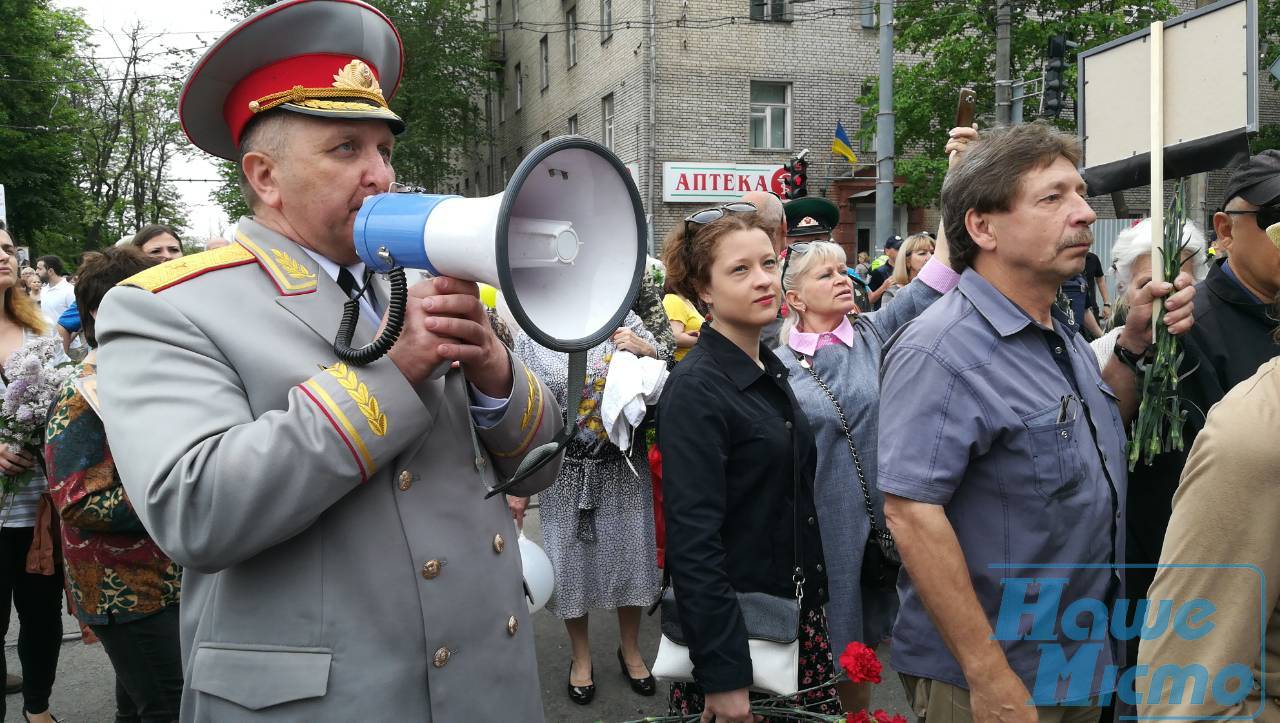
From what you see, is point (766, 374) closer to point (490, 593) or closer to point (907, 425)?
point (907, 425)

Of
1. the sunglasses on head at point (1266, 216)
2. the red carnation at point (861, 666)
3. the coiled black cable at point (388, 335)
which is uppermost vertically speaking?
the sunglasses on head at point (1266, 216)

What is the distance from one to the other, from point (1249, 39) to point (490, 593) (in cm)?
227

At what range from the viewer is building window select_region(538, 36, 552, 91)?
25.9 metres

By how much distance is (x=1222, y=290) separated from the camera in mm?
2799

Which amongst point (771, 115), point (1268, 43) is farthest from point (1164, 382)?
point (1268, 43)

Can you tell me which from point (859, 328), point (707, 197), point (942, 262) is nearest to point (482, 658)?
point (942, 262)

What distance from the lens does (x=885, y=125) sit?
11539 millimetres

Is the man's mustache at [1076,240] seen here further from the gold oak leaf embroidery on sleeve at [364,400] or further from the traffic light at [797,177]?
the traffic light at [797,177]

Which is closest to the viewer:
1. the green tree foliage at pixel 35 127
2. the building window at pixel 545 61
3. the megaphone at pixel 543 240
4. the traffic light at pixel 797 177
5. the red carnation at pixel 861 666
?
the megaphone at pixel 543 240

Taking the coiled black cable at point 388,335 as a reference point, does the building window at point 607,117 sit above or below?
above

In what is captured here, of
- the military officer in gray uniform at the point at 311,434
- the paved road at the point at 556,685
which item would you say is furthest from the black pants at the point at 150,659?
the military officer in gray uniform at the point at 311,434

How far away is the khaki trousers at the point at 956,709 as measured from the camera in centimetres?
200

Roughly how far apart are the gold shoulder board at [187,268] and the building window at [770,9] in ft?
65.9

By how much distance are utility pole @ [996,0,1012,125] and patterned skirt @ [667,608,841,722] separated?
10.8 metres
